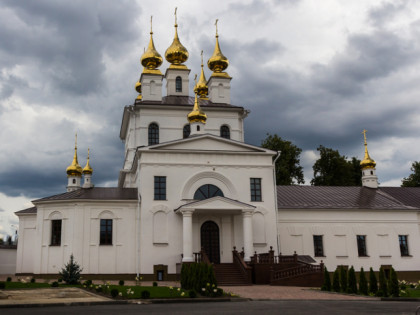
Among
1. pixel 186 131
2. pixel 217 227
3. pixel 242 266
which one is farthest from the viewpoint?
pixel 186 131

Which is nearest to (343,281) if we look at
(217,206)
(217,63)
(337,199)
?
(217,206)

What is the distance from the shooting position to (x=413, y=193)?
38.6 m

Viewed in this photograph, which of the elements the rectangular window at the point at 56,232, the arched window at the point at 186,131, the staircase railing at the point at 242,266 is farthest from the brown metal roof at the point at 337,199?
the rectangular window at the point at 56,232

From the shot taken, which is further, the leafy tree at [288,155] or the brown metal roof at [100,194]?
the leafy tree at [288,155]

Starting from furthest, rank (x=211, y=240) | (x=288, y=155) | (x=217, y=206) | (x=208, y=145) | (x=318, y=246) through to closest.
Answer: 1. (x=288, y=155)
2. (x=318, y=246)
3. (x=208, y=145)
4. (x=211, y=240)
5. (x=217, y=206)

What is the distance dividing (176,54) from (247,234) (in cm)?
1841

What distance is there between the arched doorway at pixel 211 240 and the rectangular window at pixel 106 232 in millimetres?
5377

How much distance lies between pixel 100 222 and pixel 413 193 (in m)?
24.7

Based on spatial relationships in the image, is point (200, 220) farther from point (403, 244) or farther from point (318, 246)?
point (403, 244)

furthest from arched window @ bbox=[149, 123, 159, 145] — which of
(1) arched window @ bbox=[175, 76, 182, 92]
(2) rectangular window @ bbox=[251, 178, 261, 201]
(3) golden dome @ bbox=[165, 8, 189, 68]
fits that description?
(2) rectangular window @ bbox=[251, 178, 261, 201]

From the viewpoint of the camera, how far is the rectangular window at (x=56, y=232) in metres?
28.3

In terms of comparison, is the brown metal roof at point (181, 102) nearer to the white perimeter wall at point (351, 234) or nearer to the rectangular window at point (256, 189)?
the rectangular window at point (256, 189)

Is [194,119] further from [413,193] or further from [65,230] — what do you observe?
[413,193]

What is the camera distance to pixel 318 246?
32.6 m
